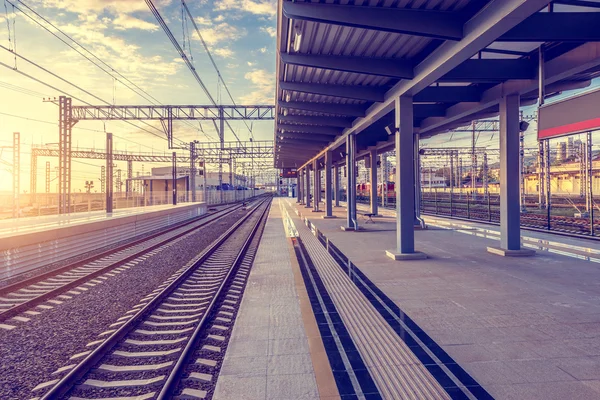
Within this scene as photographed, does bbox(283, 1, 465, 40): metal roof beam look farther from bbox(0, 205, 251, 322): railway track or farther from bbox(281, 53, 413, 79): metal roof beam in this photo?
bbox(0, 205, 251, 322): railway track

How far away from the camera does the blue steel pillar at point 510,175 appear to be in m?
8.94

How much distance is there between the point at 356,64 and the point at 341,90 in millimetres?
1902

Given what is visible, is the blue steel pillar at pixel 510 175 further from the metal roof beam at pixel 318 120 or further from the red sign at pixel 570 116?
the metal roof beam at pixel 318 120

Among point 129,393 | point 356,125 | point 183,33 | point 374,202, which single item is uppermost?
point 183,33

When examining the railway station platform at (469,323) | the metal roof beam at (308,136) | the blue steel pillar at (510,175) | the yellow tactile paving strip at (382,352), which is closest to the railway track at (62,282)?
the railway station platform at (469,323)

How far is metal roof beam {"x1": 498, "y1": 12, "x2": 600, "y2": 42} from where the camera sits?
589 centimetres

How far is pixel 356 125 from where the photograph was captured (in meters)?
13.2

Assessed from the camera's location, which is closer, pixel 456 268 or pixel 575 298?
pixel 575 298

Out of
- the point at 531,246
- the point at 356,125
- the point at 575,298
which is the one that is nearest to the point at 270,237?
the point at 356,125

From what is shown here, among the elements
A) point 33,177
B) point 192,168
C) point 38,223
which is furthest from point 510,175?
point 33,177

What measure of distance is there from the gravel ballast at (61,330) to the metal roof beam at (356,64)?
5736 millimetres

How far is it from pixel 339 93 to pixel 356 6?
367 cm

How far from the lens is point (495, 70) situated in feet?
26.1

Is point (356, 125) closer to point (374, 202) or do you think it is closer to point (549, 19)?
point (549, 19)
